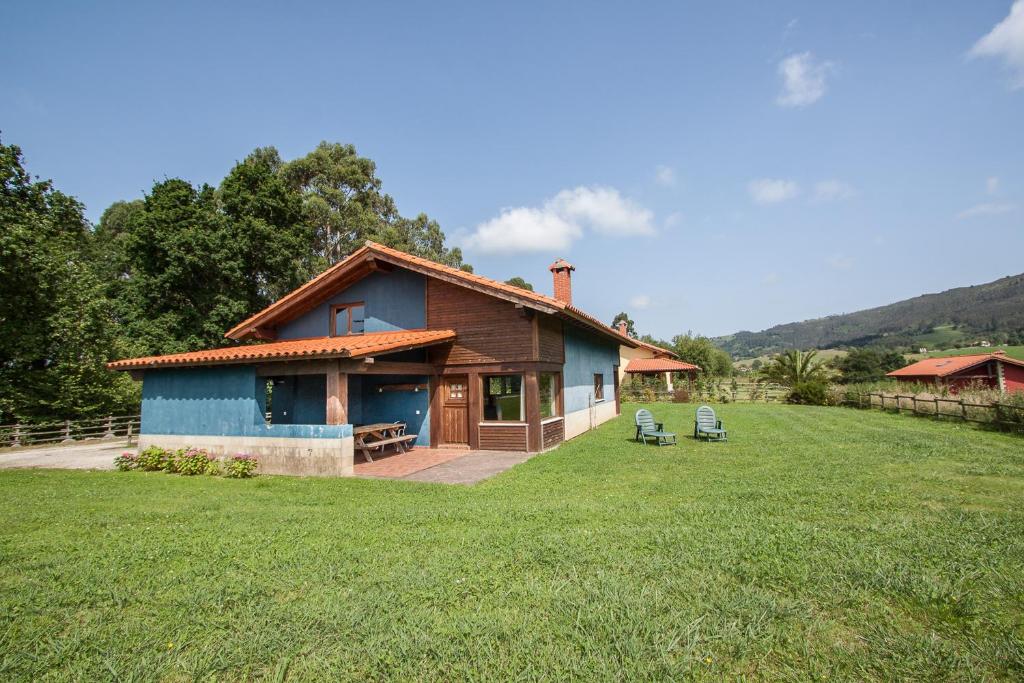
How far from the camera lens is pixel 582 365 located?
18.4m

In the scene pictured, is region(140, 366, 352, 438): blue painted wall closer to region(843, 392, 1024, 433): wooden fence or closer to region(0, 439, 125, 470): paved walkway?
region(0, 439, 125, 470): paved walkway

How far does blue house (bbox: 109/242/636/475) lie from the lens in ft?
37.4

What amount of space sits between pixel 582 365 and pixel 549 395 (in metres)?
3.98

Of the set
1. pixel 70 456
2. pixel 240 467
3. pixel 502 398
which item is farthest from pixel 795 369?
pixel 70 456

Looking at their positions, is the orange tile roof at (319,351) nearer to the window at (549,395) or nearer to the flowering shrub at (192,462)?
the flowering shrub at (192,462)

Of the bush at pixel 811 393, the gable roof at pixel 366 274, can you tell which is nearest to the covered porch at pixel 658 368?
the bush at pixel 811 393

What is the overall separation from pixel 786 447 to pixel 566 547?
973cm

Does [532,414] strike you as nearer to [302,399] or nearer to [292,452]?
[292,452]

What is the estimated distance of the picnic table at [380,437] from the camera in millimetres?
12523

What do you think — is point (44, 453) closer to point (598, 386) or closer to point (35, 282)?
point (35, 282)

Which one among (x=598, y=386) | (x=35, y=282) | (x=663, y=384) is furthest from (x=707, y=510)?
(x=663, y=384)

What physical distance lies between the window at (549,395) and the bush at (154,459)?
9801 millimetres

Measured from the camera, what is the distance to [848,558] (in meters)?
4.93

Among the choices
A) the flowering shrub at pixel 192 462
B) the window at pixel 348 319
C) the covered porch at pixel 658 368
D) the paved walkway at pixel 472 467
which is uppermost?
the window at pixel 348 319
